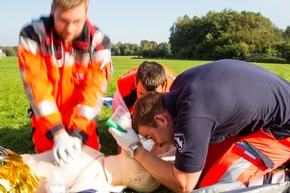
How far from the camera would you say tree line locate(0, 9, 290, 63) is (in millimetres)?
53781

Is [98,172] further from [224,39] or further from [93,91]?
[224,39]

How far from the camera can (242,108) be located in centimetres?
256

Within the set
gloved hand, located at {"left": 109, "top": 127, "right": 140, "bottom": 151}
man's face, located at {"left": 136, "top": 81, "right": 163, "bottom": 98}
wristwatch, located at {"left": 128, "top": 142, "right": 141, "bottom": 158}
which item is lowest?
wristwatch, located at {"left": 128, "top": 142, "right": 141, "bottom": 158}

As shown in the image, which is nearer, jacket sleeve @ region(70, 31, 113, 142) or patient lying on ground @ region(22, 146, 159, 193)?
patient lying on ground @ region(22, 146, 159, 193)

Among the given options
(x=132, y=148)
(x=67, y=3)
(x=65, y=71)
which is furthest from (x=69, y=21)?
(x=132, y=148)

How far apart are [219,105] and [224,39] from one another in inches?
2425

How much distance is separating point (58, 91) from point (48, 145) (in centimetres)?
52

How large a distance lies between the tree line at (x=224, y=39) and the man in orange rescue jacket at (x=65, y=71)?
44.0 m

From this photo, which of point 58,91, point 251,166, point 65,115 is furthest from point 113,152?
point 251,166

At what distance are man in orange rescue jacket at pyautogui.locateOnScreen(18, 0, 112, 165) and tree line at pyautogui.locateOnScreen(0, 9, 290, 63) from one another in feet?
144

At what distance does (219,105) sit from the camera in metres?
2.38

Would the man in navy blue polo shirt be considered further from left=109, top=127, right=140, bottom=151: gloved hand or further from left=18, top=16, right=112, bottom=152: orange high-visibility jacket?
left=18, top=16, right=112, bottom=152: orange high-visibility jacket

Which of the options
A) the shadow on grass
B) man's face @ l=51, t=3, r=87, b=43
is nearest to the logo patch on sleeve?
man's face @ l=51, t=3, r=87, b=43

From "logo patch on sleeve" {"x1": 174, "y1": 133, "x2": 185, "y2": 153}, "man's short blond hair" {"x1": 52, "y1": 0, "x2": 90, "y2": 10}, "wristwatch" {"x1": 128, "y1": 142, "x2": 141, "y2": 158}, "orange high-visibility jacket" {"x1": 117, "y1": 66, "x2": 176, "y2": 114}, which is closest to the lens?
"logo patch on sleeve" {"x1": 174, "y1": 133, "x2": 185, "y2": 153}
